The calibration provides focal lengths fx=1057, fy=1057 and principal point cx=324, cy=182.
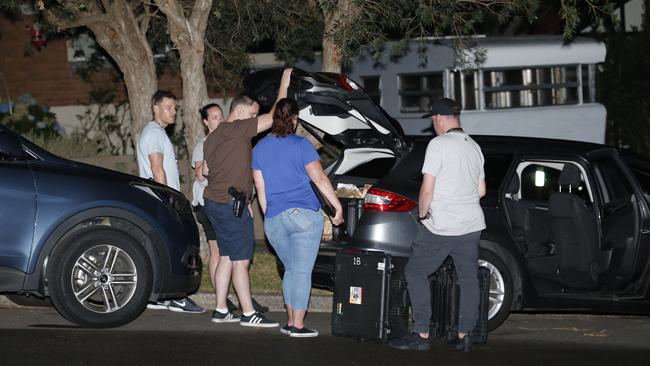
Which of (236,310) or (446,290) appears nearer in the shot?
(446,290)

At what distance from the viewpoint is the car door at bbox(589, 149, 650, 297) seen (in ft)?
A: 29.0

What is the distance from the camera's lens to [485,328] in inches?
313

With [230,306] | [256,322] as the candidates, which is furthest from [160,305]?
[256,322]

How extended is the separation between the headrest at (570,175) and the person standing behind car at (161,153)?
339 cm

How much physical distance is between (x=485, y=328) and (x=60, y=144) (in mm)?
8511

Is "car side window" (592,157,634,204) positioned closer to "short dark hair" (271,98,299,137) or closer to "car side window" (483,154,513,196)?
"car side window" (483,154,513,196)

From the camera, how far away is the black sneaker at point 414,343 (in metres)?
7.81

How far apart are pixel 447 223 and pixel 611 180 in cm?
213

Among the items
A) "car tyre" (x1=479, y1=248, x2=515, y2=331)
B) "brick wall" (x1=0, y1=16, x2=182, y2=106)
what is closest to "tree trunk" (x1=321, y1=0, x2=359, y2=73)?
"car tyre" (x1=479, y1=248, x2=515, y2=331)

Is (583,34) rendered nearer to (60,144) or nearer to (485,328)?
(60,144)

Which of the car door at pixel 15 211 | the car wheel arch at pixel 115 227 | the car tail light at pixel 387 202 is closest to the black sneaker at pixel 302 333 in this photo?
the car tail light at pixel 387 202

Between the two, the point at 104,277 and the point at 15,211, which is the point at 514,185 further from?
the point at 15,211

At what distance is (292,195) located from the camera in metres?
8.05

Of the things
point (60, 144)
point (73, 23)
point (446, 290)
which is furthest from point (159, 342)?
point (60, 144)
